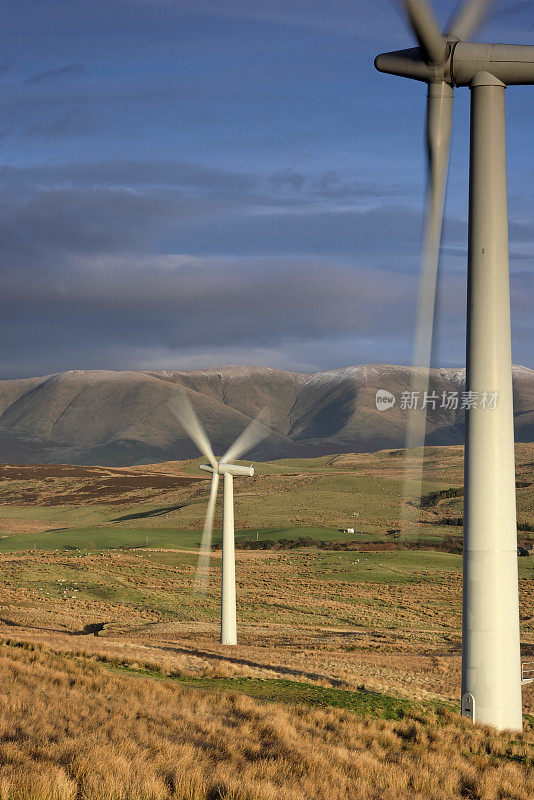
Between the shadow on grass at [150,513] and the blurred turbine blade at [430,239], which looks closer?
the blurred turbine blade at [430,239]

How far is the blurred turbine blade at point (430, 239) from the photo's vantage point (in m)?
17.4

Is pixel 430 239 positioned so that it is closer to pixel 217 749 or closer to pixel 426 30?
pixel 426 30

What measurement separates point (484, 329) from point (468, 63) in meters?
6.10

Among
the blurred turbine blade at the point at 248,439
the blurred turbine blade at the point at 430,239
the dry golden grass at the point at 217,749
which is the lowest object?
the dry golden grass at the point at 217,749

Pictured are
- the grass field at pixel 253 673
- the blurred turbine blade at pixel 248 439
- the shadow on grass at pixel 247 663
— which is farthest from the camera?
the blurred turbine blade at pixel 248 439

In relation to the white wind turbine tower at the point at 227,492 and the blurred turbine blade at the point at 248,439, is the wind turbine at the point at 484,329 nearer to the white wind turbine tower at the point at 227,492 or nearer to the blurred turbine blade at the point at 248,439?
the white wind turbine tower at the point at 227,492

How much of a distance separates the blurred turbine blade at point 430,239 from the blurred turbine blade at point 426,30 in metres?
0.66

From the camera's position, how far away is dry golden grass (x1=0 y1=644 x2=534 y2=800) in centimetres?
1221

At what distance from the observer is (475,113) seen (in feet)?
62.2

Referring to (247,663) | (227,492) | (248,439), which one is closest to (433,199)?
(247,663)

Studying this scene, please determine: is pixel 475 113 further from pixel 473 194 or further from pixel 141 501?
pixel 141 501

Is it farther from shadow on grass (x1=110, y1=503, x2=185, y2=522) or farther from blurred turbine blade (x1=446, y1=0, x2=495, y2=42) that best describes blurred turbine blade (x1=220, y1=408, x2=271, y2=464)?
shadow on grass (x1=110, y1=503, x2=185, y2=522)

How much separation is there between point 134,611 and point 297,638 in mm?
18090

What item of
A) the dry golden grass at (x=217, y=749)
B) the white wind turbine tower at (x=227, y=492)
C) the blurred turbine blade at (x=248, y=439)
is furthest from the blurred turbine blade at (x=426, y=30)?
the blurred turbine blade at (x=248, y=439)
